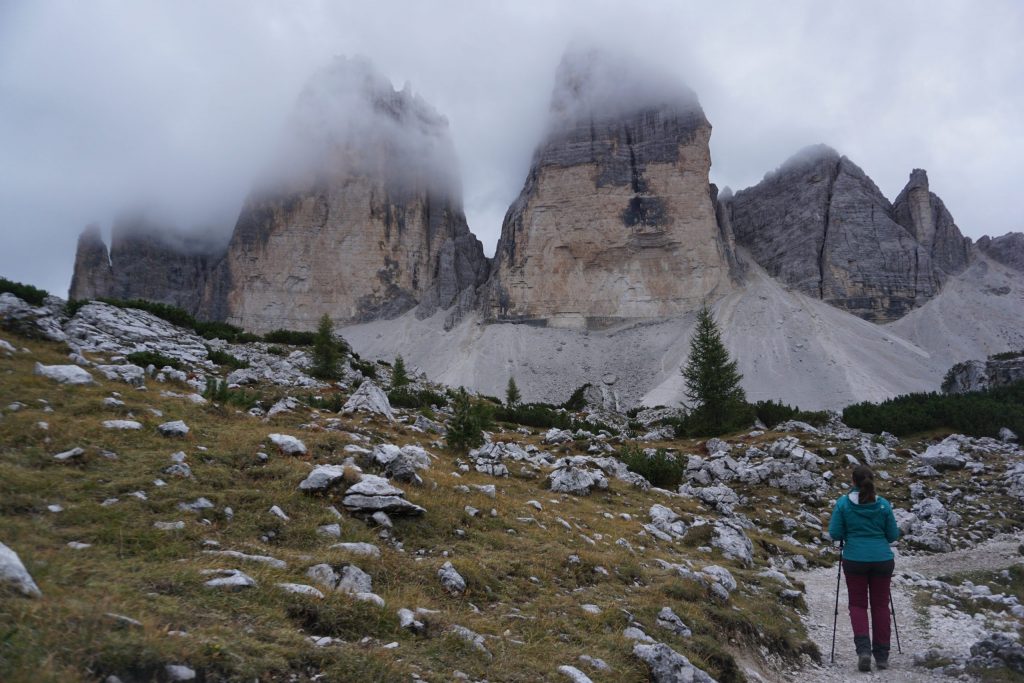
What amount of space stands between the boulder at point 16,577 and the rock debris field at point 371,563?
0.5 inches

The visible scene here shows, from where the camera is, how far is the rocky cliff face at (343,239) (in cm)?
13738

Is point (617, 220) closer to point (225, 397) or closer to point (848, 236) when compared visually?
point (848, 236)

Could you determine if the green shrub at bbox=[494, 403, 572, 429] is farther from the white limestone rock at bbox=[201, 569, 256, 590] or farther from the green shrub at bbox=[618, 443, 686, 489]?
the white limestone rock at bbox=[201, 569, 256, 590]

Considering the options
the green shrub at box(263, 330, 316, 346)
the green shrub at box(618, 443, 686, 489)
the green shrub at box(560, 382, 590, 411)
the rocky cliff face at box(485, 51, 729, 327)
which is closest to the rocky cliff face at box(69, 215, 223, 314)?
the rocky cliff face at box(485, 51, 729, 327)

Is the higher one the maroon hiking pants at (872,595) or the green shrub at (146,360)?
the green shrub at (146,360)

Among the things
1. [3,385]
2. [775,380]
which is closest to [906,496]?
[3,385]

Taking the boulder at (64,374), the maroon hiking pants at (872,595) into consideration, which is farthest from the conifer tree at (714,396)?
the boulder at (64,374)

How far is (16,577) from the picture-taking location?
346cm

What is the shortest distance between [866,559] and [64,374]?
47.3 ft

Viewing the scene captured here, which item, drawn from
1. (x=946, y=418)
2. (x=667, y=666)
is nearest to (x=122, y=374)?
(x=667, y=666)

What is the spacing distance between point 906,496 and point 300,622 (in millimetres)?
21208

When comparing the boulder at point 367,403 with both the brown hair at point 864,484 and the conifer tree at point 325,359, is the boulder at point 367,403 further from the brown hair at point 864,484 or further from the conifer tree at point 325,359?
the brown hair at point 864,484

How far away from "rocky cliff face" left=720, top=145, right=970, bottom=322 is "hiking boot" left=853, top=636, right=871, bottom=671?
408ft

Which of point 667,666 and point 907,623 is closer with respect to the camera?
point 667,666
